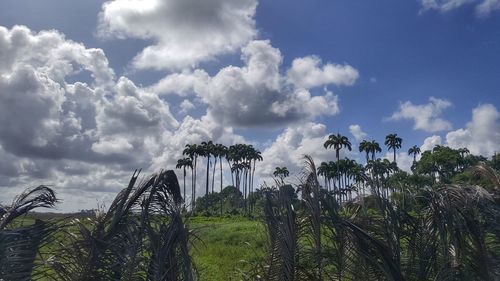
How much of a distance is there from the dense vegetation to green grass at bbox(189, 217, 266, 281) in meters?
0.53

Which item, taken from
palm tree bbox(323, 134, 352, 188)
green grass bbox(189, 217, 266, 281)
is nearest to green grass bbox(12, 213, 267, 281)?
green grass bbox(189, 217, 266, 281)

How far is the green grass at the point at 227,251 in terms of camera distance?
7.77m

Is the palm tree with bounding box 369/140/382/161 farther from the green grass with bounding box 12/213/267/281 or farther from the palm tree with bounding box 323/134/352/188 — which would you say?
the green grass with bounding box 12/213/267/281

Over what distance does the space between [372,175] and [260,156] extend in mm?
103795

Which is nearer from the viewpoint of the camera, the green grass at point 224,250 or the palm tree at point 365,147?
the green grass at point 224,250

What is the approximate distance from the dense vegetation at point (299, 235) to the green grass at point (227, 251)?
0.53m

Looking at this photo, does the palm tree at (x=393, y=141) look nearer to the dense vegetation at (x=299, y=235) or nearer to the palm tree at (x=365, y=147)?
the palm tree at (x=365, y=147)

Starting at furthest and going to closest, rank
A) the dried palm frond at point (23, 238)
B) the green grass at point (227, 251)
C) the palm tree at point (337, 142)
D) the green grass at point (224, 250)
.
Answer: the palm tree at point (337, 142)
the green grass at point (227, 251)
the green grass at point (224, 250)
the dried palm frond at point (23, 238)

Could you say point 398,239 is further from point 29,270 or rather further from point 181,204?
point 29,270

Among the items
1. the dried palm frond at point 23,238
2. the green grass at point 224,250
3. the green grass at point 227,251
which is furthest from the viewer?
Answer: the green grass at point 227,251

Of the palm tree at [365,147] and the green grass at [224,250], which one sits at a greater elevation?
the palm tree at [365,147]

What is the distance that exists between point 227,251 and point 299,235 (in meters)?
19.7

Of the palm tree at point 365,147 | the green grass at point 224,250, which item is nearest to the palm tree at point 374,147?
the palm tree at point 365,147

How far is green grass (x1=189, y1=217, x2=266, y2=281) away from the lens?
7.77 metres
